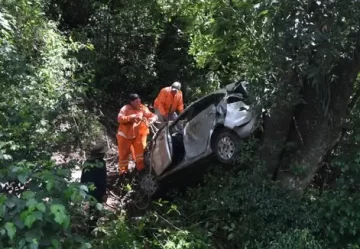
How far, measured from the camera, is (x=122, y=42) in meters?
16.5

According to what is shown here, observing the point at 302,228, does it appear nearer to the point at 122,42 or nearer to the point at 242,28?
the point at 242,28

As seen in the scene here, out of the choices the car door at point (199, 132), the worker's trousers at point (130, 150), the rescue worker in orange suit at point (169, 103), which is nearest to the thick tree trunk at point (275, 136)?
the car door at point (199, 132)

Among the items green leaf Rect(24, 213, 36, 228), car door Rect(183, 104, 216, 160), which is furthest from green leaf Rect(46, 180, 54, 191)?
car door Rect(183, 104, 216, 160)

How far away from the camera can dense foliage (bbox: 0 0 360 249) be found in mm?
5340

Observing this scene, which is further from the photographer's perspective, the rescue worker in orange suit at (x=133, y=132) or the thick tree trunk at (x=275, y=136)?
the rescue worker in orange suit at (x=133, y=132)

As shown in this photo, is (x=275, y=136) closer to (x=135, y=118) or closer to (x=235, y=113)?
(x=235, y=113)

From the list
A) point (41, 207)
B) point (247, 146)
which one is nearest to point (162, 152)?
point (247, 146)

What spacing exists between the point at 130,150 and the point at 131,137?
10.1 inches

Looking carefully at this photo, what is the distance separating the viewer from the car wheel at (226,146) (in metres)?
8.56

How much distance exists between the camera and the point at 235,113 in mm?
8641

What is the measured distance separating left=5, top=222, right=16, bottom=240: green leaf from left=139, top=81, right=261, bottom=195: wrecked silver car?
4.10m

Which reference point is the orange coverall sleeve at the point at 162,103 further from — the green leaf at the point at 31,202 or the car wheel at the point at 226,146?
the green leaf at the point at 31,202

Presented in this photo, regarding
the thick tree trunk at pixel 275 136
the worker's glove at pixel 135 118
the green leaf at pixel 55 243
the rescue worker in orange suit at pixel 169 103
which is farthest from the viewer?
the rescue worker in orange suit at pixel 169 103

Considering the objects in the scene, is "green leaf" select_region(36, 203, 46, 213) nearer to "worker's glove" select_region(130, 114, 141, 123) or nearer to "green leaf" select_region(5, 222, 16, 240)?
"green leaf" select_region(5, 222, 16, 240)
